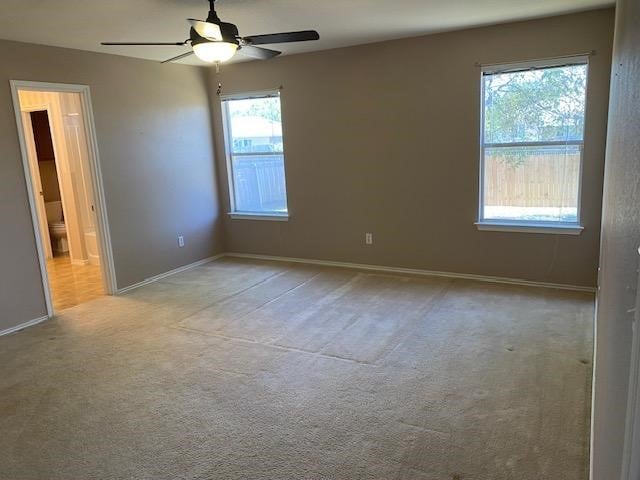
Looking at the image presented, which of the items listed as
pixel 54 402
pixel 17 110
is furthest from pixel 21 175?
pixel 54 402

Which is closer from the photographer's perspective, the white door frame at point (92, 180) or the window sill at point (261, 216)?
Result: the white door frame at point (92, 180)

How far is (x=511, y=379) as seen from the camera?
119 inches

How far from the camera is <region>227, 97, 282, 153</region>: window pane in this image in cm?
590

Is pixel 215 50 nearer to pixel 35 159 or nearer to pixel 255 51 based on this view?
pixel 255 51

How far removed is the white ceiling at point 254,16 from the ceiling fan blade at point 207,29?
55 cm

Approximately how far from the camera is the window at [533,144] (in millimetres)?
4363

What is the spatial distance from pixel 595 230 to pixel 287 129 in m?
3.40

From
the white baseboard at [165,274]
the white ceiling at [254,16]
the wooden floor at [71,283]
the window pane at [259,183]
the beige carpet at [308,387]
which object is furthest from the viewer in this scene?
the window pane at [259,183]

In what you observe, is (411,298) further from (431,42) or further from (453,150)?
(431,42)

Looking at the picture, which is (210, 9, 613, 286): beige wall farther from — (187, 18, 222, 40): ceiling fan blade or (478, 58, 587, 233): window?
(187, 18, 222, 40): ceiling fan blade

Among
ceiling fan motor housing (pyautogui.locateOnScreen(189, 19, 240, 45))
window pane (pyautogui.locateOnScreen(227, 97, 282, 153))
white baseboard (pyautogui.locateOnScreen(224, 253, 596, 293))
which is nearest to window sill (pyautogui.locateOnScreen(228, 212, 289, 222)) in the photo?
white baseboard (pyautogui.locateOnScreen(224, 253, 596, 293))

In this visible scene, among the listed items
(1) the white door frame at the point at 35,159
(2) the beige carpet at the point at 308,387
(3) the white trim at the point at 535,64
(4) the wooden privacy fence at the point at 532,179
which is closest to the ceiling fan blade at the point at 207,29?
(2) the beige carpet at the point at 308,387

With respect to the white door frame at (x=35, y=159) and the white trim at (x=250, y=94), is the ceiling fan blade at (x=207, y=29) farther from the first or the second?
the white door frame at (x=35, y=159)

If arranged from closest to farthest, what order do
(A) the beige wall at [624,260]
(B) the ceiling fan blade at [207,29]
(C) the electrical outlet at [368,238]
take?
(A) the beige wall at [624,260]
(B) the ceiling fan blade at [207,29]
(C) the electrical outlet at [368,238]
